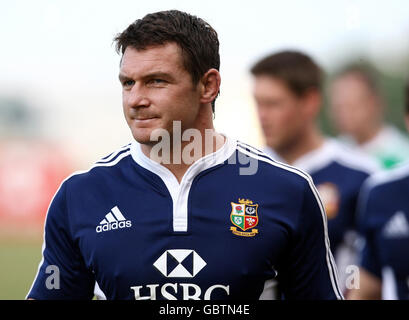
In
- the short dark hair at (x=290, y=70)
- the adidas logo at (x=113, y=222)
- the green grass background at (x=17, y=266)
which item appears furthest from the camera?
the green grass background at (x=17, y=266)

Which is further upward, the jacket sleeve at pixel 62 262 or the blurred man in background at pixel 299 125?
the blurred man in background at pixel 299 125

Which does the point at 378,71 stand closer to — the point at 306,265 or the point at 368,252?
the point at 368,252

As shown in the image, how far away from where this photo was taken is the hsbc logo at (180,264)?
2834 millimetres

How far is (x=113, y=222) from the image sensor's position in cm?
293

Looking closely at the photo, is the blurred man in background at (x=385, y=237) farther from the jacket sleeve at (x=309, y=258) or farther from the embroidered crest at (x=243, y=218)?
the embroidered crest at (x=243, y=218)

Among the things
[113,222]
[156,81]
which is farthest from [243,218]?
[156,81]

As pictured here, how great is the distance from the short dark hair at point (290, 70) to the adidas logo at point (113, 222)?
132 inches

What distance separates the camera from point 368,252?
16.6 ft

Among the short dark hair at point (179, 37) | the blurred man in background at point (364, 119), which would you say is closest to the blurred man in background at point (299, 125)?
the short dark hair at point (179, 37)

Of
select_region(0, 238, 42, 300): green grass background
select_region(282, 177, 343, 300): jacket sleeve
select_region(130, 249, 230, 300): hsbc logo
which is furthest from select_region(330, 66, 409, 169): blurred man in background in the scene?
select_region(130, 249, 230, 300): hsbc logo

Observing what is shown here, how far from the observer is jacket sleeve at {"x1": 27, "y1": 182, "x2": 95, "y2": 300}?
118 inches

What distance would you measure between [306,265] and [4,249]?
41.4 ft

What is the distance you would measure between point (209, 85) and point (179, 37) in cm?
24
